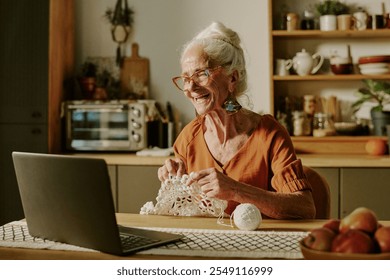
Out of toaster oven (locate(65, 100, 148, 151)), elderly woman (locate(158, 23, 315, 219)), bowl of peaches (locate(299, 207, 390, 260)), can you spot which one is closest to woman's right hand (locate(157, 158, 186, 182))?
elderly woman (locate(158, 23, 315, 219))

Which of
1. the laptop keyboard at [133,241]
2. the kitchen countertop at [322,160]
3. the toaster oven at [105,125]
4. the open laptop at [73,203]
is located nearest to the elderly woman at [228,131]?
the laptop keyboard at [133,241]

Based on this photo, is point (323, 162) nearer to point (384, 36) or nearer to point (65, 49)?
point (384, 36)

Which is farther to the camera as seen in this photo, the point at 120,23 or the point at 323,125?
the point at 120,23

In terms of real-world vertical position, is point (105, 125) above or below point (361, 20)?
below

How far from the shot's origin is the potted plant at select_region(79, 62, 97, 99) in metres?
3.91

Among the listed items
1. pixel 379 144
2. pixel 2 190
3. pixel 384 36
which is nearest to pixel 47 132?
pixel 2 190

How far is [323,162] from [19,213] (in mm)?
1870

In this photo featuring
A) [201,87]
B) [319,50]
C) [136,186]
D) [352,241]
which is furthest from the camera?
[319,50]

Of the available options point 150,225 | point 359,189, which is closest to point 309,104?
point 359,189

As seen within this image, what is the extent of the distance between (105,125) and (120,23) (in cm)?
75

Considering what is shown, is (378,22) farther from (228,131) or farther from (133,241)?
(133,241)

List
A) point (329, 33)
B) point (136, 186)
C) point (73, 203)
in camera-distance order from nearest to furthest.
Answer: point (73, 203) → point (136, 186) → point (329, 33)

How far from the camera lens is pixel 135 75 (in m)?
4.00

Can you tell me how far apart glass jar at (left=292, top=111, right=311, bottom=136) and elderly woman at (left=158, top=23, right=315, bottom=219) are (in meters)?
1.67
